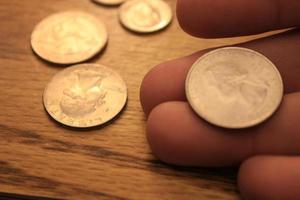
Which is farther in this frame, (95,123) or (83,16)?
(83,16)

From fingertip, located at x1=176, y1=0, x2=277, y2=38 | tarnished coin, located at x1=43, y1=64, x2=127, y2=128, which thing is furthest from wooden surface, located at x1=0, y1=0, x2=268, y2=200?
fingertip, located at x1=176, y1=0, x2=277, y2=38

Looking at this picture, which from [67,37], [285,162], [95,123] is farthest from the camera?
[67,37]

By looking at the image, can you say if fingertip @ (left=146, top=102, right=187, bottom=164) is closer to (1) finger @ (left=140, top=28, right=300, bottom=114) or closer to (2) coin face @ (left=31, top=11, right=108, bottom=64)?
(1) finger @ (left=140, top=28, right=300, bottom=114)

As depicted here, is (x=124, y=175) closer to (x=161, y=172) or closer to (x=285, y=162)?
(x=161, y=172)

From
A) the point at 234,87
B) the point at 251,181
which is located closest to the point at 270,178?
the point at 251,181

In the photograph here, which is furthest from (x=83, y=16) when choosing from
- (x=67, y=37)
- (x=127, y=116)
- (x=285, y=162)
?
(x=285, y=162)

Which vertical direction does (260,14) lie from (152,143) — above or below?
above
